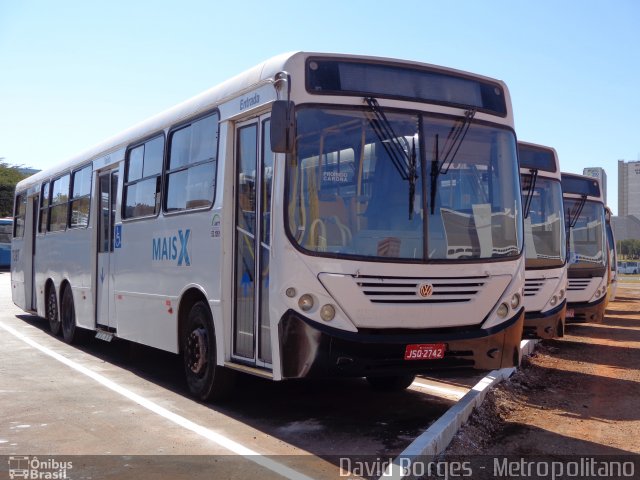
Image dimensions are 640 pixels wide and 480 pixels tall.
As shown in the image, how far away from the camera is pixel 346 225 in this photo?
690 cm

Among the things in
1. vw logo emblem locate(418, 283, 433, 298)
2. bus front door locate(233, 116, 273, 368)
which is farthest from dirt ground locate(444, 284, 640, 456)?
bus front door locate(233, 116, 273, 368)

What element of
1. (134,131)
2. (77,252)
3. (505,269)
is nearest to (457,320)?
(505,269)

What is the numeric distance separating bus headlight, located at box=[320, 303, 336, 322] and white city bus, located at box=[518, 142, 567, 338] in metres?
5.01

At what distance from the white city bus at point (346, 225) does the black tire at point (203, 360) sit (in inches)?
0.9

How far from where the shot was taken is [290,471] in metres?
5.99

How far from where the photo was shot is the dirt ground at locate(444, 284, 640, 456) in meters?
7.12

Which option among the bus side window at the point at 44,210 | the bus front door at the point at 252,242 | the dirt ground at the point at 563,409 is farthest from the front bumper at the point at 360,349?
the bus side window at the point at 44,210

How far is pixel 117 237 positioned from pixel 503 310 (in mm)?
5992

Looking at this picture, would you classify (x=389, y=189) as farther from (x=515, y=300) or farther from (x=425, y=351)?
(x=515, y=300)

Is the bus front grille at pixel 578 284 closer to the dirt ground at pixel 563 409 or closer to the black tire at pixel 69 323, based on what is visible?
the dirt ground at pixel 563 409

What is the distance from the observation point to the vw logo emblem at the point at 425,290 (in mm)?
7020

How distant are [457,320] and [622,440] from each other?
6.54ft

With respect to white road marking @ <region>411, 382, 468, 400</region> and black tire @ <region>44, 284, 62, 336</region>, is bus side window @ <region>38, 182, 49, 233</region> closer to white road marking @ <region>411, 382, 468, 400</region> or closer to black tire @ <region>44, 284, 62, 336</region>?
black tire @ <region>44, 284, 62, 336</region>

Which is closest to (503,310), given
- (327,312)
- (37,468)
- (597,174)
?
(327,312)
